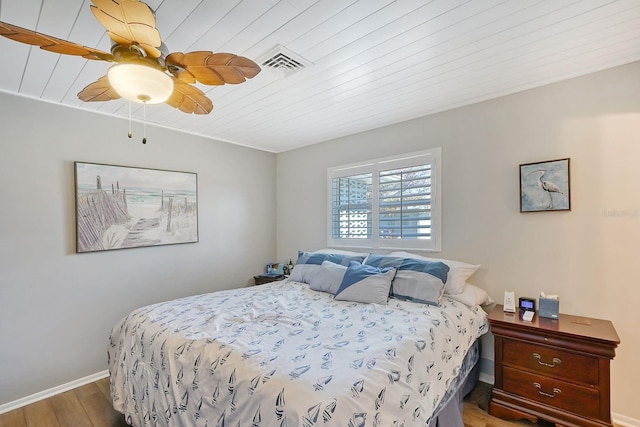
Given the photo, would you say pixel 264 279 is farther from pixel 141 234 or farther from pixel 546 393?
pixel 546 393

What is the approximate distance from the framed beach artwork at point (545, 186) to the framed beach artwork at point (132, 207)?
3223mm

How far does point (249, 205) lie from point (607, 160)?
3.54 meters

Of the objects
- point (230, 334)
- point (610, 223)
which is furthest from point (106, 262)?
point (610, 223)

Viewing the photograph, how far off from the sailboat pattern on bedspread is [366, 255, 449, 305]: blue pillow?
97 millimetres

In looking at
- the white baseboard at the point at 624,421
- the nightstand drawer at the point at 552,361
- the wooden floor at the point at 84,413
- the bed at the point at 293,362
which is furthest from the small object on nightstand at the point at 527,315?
the white baseboard at the point at 624,421

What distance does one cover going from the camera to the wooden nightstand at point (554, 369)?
1805mm

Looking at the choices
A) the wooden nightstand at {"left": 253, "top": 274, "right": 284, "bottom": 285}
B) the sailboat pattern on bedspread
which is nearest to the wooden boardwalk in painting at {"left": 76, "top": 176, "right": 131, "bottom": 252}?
the sailboat pattern on bedspread

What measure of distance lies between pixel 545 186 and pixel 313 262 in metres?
2.09

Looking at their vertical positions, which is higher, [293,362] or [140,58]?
[140,58]

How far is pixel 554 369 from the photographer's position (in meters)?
1.95

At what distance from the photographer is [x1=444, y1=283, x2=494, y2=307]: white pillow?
2.36 m

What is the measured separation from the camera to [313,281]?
2.84m

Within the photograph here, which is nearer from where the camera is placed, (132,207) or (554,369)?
(554,369)

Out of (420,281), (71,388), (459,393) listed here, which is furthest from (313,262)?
(71,388)
